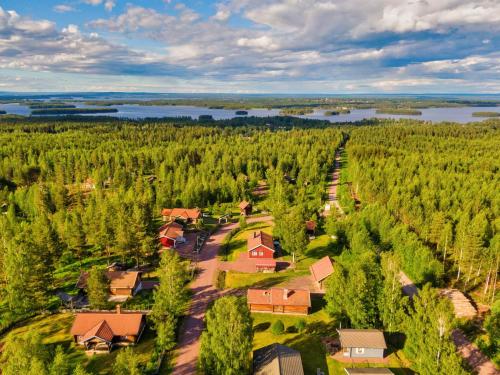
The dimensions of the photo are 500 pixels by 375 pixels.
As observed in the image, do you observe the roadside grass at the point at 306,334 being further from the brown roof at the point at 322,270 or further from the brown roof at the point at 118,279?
the brown roof at the point at 118,279

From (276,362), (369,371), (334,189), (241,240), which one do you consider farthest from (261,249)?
(334,189)

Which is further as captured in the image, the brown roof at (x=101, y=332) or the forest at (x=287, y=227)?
the forest at (x=287, y=227)

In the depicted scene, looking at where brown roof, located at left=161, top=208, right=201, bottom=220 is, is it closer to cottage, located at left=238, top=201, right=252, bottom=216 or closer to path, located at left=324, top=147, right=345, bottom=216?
cottage, located at left=238, top=201, right=252, bottom=216

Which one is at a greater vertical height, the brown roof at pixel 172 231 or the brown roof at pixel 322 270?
the brown roof at pixel 172 231

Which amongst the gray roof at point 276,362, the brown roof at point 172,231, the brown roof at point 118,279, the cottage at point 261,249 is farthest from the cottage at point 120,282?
the gray roof at point 276,362

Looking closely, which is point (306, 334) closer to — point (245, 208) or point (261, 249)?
point (261, 249)

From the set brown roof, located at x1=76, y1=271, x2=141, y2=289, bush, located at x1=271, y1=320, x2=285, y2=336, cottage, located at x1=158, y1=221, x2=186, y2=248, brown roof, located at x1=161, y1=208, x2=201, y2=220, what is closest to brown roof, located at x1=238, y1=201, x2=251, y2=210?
brown roof, located at x1=161, y1=208, x2=201, y2=220

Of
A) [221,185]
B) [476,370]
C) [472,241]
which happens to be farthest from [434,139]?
[476,370]
